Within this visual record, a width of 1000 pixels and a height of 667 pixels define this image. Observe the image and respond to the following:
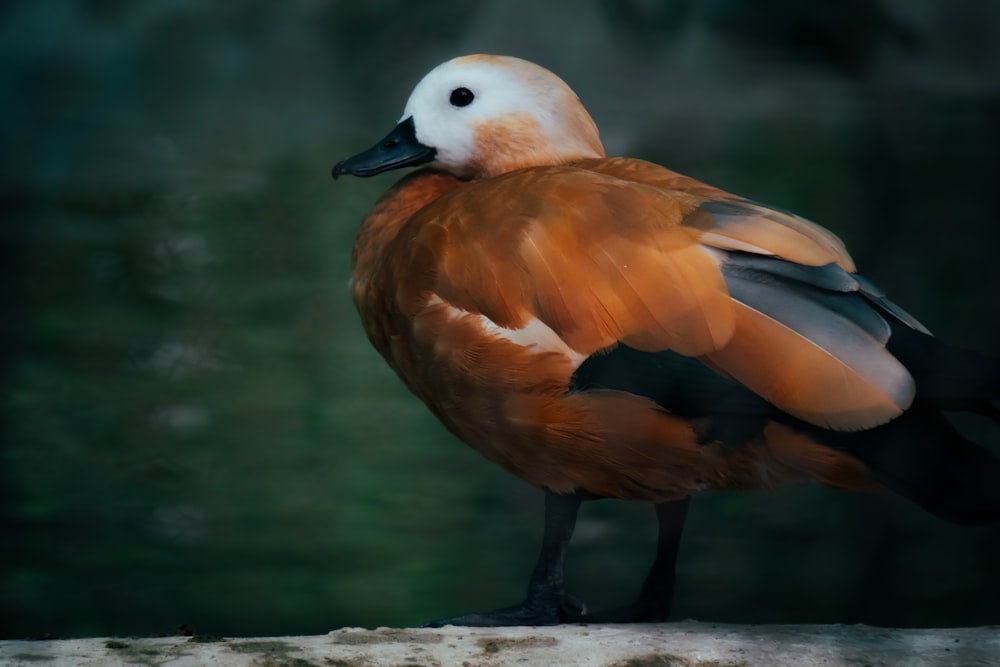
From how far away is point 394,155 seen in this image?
168 cm

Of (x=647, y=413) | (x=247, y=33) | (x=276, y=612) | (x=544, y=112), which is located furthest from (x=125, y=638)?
(x=247, y=33)

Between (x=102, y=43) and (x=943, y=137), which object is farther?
(x=102, y=43)

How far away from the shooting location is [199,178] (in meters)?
2.90

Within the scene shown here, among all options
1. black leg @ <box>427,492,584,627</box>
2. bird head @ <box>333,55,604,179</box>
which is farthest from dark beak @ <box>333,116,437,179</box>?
black leg @ <box>427,492,584,627</box>

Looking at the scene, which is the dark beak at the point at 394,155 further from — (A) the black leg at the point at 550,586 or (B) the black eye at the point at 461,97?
(A) the black leg at the point at 550,586

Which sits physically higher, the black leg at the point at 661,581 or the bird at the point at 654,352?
the bird at the point at 654,352

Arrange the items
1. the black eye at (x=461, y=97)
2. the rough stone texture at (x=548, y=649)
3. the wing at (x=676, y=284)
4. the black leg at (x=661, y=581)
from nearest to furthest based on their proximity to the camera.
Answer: the rough stone texture at (x=548, y=649) < the wing at (x=676, y=284) < the black leg at (x=661, y=581) < the black eye at (x=461, y=97)

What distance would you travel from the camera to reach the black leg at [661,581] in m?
1.55

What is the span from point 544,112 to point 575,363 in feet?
1.52

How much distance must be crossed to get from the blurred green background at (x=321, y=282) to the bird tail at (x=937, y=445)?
64cm

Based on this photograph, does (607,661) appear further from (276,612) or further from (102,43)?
(102,43)

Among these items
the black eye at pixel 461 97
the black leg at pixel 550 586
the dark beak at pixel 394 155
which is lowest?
the black leg at pixel 550 586

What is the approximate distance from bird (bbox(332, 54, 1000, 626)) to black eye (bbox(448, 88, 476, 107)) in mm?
216

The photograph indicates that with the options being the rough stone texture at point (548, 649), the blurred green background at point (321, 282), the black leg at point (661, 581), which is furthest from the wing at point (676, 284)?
the blurred green background at point (321, 282)
